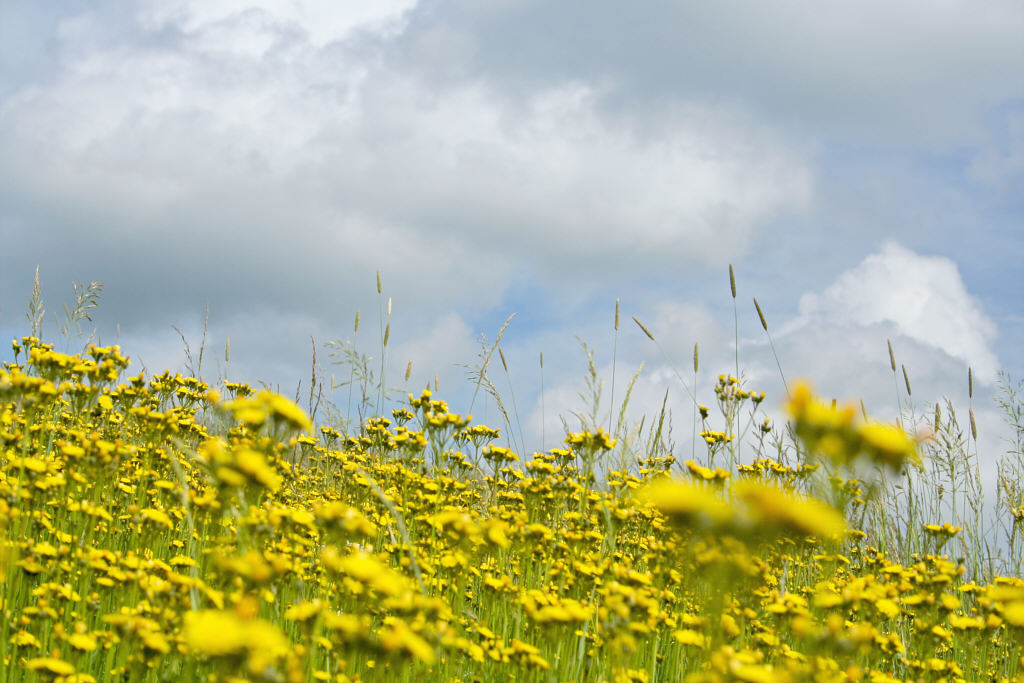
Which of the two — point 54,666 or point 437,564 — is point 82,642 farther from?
point 437,564

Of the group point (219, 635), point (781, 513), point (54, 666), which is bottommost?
point (54, 666)

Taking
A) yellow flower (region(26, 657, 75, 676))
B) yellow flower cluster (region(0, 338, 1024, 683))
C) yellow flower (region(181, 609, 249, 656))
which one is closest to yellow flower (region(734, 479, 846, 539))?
yellow flower cluster (region(0, 338, 1024, 683))

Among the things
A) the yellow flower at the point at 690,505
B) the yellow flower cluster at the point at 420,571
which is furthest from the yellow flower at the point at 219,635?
the yellow flower at the point at 690,505

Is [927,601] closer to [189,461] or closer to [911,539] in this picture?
[911,539]

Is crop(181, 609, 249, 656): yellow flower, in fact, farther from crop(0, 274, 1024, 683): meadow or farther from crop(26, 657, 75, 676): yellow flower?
crop(26, 657, 75, 676): yellow flower

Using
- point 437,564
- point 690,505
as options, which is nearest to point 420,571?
point 437,564

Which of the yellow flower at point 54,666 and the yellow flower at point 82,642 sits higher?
the yellow flower at point 82,642

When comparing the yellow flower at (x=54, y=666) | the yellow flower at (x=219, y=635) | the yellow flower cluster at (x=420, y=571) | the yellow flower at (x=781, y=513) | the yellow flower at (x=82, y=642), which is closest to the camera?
the yellow flower at (x=219, y=635)

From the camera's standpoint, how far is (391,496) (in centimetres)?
494

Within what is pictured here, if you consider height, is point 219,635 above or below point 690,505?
below

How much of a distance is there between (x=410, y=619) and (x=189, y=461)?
3.98 m

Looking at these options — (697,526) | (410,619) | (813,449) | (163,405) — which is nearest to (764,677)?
(697,526)

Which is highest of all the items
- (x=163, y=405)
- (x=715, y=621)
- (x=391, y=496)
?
(x=163, y=405)

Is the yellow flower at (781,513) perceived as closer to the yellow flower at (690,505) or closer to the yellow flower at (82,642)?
the yellow flower at (690,505)
